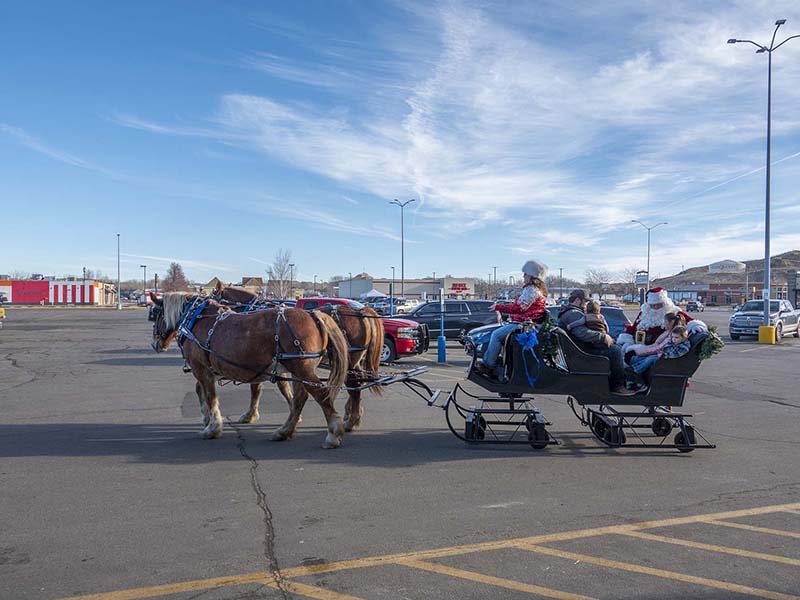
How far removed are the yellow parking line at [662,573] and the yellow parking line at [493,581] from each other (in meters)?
0.51

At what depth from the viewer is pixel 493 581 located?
4.00 meters

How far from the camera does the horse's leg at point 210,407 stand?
7805mm

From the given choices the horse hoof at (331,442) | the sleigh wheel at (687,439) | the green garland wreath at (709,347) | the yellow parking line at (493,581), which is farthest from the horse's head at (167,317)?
the green garland wreath at (709,347)

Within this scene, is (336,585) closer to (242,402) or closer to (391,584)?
(391,584)

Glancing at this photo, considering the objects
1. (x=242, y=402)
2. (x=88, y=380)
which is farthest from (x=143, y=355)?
(x=242, y=402)

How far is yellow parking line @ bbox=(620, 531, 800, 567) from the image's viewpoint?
14.2 ft

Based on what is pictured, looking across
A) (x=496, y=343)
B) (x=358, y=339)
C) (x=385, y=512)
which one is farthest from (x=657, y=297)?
(x=385, y=512)

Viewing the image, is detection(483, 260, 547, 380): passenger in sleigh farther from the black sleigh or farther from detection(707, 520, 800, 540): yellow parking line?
detection(707, 520, 800, 540): yellow parking line

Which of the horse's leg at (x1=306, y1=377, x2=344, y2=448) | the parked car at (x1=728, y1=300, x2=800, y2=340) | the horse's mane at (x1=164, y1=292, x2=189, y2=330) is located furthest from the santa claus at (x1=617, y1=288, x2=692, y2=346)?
the parked car at (x1=728, y1=300, x2=800, y2=340)

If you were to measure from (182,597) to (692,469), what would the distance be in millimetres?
5230

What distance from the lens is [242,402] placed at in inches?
420

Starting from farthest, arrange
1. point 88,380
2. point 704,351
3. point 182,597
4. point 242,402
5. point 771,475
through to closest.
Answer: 1. point 88,380
2. point 242,402
3. point 704,351
4. point 771,475
5. point 182,597

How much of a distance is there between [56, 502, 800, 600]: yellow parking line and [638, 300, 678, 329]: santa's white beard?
2.78 metres

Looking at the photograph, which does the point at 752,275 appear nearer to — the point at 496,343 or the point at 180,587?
the point at 496,343
